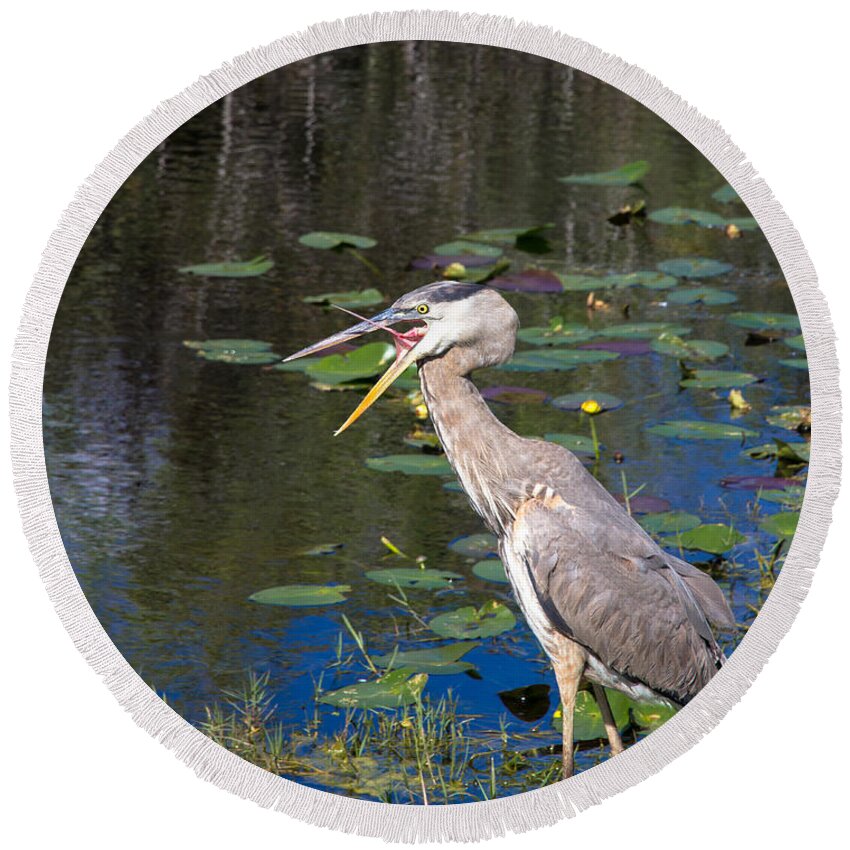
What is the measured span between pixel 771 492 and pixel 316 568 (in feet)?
4.78

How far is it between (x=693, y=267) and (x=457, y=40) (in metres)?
3.32

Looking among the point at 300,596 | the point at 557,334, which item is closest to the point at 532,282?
the point at 557,334

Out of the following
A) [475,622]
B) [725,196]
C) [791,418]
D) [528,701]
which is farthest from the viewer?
[725,196]

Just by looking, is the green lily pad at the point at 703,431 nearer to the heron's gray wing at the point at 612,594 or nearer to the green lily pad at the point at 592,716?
the green lily pad at the point at 592,716

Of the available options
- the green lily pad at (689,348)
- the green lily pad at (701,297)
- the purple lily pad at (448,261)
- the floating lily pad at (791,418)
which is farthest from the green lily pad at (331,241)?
the floating lily pad at (791,418)

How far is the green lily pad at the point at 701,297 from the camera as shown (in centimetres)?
584

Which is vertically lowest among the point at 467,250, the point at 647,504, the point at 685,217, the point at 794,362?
the point at 647,504

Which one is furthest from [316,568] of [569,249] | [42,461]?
[569,249]

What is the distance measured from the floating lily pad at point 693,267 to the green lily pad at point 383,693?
3.26 m

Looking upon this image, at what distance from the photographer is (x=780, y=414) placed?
4898 millimetres

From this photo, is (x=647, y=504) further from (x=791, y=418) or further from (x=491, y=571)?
(x=791, y=418)

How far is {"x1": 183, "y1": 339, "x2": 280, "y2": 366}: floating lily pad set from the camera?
5.21m

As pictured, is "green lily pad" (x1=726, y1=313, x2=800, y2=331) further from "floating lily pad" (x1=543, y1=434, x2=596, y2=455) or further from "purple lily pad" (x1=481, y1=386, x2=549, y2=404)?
"floating lily pad" (x1=543, y1=434, x2=596, y2=455)

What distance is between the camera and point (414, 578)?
388 cm
